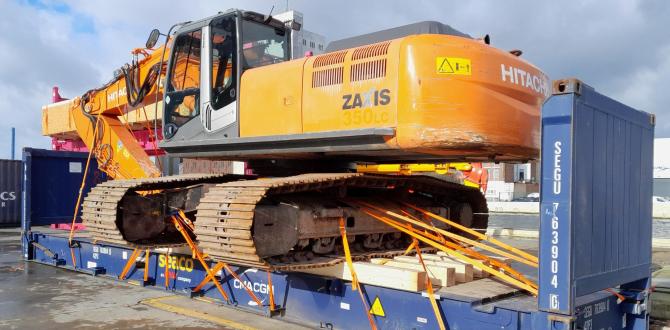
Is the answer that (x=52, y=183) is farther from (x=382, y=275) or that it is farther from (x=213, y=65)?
(x=382, y=275)

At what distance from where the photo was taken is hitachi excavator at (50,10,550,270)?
5.23 m

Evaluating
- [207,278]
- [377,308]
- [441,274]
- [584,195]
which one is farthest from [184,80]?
[584,195]

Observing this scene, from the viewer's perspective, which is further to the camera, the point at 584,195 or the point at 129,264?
the point at 129,264

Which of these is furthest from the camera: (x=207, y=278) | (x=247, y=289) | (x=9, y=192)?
(x=9, y=192)

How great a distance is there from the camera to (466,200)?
8156 mm

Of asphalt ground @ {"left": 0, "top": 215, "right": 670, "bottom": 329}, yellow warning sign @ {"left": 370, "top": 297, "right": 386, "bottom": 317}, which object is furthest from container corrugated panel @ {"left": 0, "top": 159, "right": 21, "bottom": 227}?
yellow warning sign @ {"left": 370, "top": 297, "right": 386, "bottom": 317}

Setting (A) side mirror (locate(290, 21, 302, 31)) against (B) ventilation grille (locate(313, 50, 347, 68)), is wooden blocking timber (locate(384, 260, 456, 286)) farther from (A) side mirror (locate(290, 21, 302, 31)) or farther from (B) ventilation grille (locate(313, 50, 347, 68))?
(A) side mirror (locate(290, 21, 302, 31))

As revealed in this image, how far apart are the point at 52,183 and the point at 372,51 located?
8.50m

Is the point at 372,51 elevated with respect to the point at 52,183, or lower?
elevated

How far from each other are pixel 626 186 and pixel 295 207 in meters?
2.98

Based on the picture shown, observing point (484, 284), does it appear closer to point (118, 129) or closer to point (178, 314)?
point (178, 314)

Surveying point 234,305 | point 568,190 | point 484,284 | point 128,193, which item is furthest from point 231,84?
point 568,190

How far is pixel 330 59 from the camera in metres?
5.83

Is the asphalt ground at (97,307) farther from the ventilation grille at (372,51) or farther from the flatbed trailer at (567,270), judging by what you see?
the ventilation grille at (372,51)
